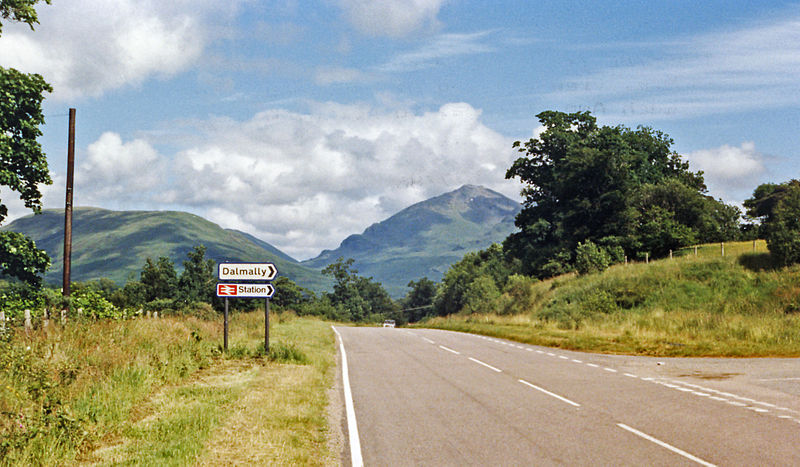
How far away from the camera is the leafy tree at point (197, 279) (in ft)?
280

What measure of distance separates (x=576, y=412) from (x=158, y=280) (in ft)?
314

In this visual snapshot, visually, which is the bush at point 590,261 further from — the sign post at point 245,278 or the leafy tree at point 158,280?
the leafy tree at point 158,280

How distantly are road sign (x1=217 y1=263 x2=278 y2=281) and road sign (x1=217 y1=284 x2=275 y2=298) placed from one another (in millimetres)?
236

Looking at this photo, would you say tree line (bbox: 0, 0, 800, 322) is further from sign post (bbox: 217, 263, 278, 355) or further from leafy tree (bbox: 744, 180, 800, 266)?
sign post (bbox: 217, 263, 278, 355)

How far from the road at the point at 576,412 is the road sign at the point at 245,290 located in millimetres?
3350

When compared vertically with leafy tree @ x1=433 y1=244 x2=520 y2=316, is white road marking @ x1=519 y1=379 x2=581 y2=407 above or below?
below

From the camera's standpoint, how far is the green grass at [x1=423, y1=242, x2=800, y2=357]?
926 inches

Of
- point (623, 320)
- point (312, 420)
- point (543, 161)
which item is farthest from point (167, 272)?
point (312, 420)

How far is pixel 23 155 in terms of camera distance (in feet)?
98.6

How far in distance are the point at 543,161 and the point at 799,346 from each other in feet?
189

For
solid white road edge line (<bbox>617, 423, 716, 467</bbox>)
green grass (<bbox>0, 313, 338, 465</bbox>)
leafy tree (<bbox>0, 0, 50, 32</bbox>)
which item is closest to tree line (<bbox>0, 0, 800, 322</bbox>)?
leafy tree (<bbox>0, 0, 50, 32</bbox>)

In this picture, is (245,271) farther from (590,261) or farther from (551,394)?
(590,261)

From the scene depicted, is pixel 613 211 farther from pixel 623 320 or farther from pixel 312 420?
pixel 312 420

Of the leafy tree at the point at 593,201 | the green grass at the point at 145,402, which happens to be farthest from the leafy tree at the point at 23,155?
the leafy tree at the point at 593,201
